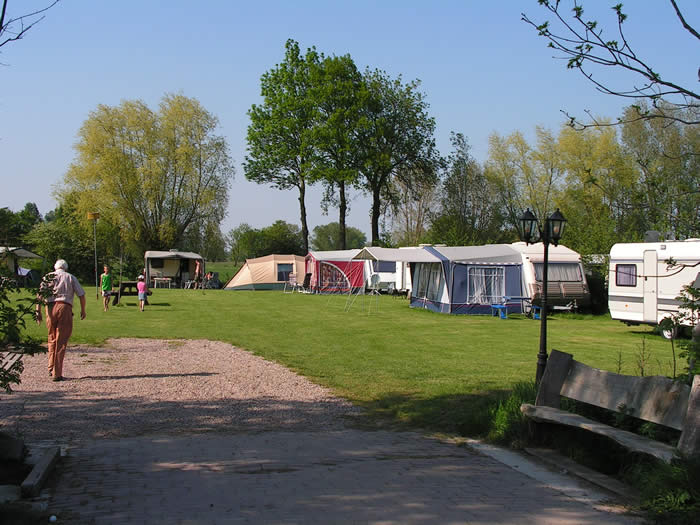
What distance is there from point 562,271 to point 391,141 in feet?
71.3

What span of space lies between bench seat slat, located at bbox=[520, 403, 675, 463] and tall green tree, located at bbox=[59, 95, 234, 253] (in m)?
40.6

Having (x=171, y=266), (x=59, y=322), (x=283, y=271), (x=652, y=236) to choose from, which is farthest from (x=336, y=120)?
(x=59, y=322)

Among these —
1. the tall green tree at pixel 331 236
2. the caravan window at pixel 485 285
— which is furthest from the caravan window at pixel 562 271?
the tall green tree at pixel 331 236

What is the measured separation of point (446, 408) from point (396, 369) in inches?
117

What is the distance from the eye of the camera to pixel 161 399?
317 inches

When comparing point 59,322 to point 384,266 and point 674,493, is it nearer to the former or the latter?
point 674,493

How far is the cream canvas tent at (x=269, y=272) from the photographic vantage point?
38.4 m

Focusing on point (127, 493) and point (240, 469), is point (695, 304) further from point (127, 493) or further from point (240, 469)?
point (127, 493)

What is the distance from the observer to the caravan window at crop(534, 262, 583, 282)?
22.7 metres

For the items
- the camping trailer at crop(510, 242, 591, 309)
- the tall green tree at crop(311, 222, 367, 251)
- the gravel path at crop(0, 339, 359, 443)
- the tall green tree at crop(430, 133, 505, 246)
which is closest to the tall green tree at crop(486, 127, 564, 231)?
the tall green tree at crop(430, 133, 505, 246)

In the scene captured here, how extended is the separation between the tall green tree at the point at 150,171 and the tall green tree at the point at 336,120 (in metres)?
7.89

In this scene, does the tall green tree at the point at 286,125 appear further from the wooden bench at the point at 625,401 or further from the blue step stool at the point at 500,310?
the wooden bench at the point at 625,401

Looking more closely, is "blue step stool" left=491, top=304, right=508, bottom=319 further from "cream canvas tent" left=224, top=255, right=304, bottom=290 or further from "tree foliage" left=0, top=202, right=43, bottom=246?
"tree foliage" left=0, top=202, right=43, bottom=246

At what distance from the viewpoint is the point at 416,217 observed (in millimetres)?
50188
